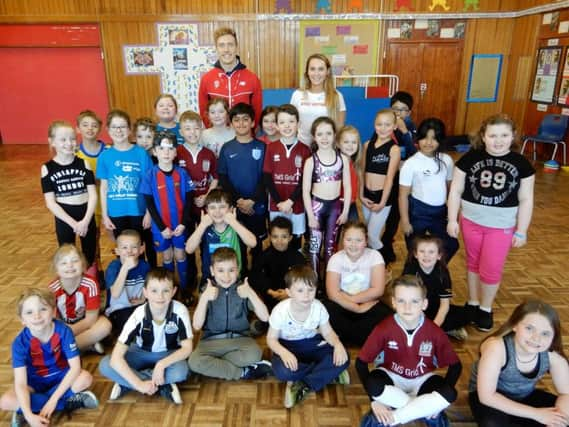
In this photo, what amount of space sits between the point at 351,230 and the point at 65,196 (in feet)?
6.29

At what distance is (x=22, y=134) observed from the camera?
934 centimetres

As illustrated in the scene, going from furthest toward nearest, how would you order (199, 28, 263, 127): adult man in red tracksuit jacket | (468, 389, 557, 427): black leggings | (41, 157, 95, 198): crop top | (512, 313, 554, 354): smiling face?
1. (199, 28, 263, 127): adult man in red tracksuit jacket
2. (41, 157, 95, 198): crop top
3. (468, 389, 557, 427): black leggings
4. (512, 313, 554, 354): smiling face

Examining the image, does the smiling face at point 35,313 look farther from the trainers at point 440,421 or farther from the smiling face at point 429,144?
the smiling face at point 429,144

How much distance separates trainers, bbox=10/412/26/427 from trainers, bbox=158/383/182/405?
0.62 metres

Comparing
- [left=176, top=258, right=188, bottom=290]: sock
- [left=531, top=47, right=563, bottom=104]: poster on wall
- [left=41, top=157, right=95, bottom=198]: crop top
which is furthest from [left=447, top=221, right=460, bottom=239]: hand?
[left=531, top=47, right=563, bottom=104]: poster on wall

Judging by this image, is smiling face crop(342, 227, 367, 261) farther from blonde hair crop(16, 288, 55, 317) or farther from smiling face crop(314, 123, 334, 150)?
blonde hair crop(16, 288, 55, 317)

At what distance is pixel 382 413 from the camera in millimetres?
1918

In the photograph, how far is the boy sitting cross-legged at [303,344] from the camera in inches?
86.9

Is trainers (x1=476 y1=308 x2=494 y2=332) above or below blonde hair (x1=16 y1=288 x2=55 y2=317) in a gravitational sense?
below

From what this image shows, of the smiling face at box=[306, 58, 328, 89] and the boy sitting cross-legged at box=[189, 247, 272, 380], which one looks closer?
the boy sitting cross-legged at box=[189, 247, 272, 380]

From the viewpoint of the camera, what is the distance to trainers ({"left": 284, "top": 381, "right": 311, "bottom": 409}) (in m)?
2.18

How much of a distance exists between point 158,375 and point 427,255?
162 centimetres

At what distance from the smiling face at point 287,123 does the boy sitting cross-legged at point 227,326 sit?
1.03m

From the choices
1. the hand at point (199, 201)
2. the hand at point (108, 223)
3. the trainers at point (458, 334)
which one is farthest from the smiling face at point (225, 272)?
the trainers at point (458, 334)
